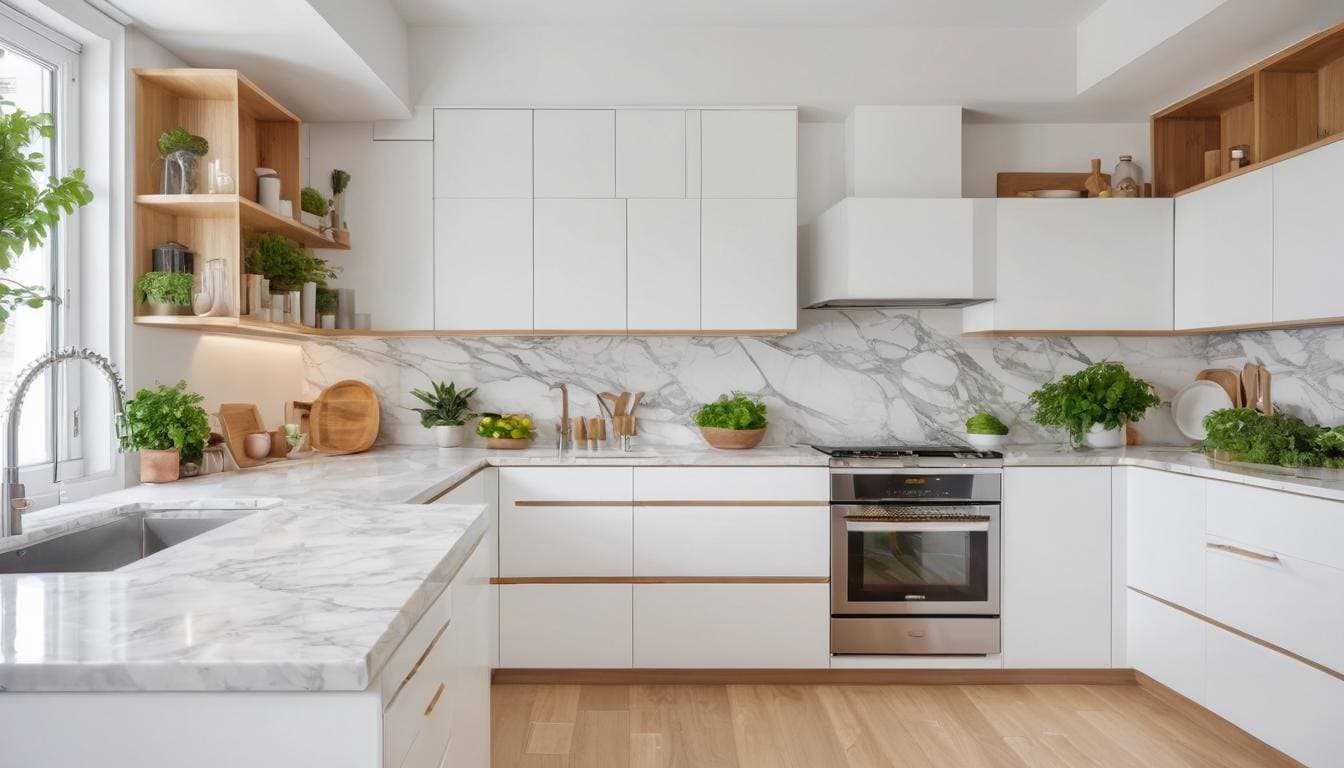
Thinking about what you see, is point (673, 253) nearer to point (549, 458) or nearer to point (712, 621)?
point (549, 458)

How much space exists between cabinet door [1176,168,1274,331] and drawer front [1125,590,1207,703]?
1.12m

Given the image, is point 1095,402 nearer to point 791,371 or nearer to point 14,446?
point 791,371

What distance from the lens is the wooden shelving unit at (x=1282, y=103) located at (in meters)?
2.73

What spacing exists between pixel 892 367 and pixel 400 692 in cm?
298

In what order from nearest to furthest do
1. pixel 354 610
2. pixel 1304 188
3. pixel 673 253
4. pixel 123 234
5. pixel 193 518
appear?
pixel 354 610 → pixel 193 518 → pixel 123 234 → pixel 1304 188 → pixel 673 253

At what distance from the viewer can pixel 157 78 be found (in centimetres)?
246

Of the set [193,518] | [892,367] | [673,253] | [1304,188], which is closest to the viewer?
[193,518]

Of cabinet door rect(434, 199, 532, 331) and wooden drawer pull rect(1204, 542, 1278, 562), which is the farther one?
cabinet door rect(434, 199, 532, 331)

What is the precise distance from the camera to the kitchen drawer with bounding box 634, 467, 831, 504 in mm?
3086

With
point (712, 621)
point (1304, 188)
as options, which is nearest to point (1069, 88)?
point (1304, 188)

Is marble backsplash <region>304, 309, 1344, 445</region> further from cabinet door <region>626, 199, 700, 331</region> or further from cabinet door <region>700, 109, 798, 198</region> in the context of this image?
cabinet door <region>700, 109, 798, 198</region>

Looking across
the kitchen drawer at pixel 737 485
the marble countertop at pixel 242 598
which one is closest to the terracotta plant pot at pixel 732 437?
the kitchen drawer at pixel 737 485

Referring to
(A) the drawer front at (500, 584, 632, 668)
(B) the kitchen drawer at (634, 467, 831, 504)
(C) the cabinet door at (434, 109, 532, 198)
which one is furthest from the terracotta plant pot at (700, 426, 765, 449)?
(C) the cabinet door at (434, 109, 532, 198)

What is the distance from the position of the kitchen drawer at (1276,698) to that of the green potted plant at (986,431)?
1018 mm
